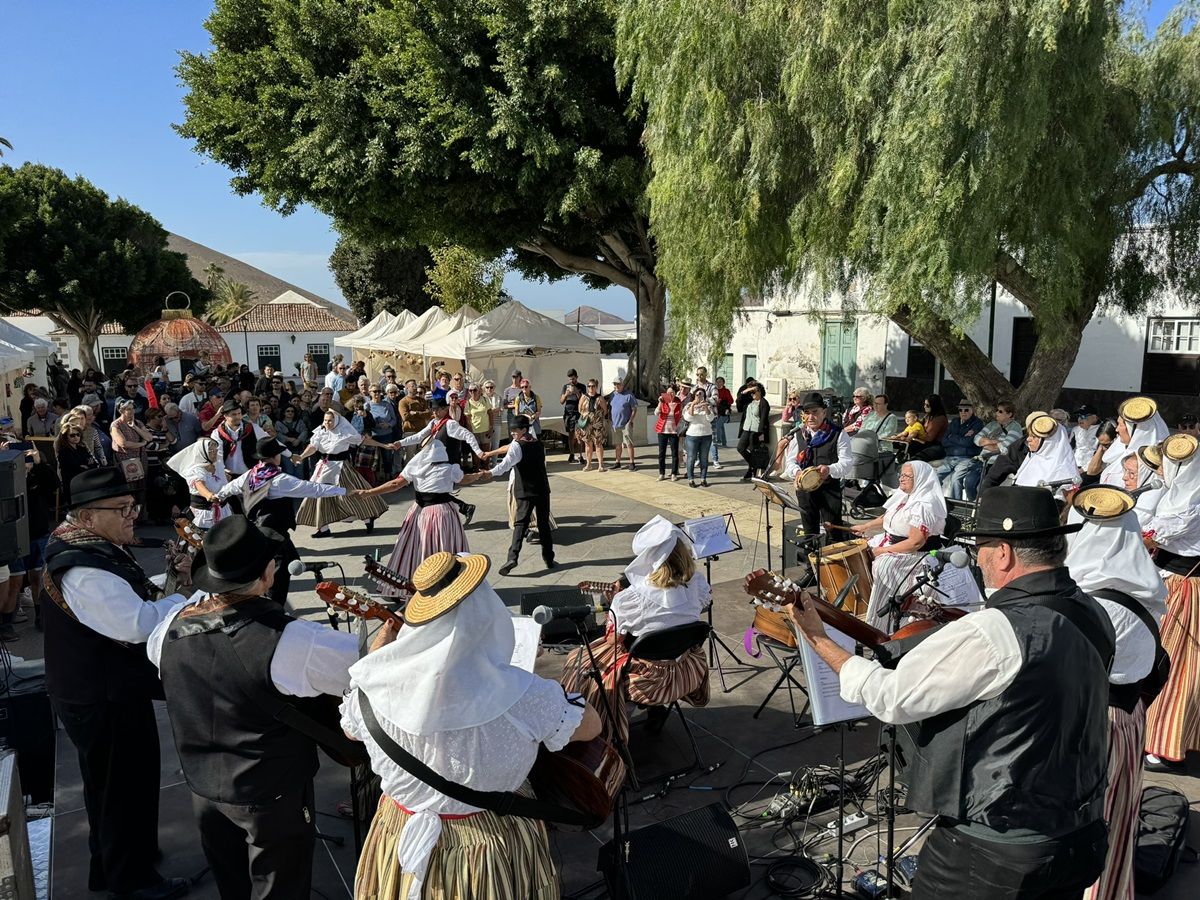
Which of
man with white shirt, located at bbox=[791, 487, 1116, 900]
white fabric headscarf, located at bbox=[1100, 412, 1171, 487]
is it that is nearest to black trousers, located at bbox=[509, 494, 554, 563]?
white fabric headscarf, located at bbox=[1100, 412, 1171, 487]

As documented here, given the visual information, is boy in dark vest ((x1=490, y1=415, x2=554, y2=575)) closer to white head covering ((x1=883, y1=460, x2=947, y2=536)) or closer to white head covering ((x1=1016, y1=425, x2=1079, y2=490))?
white head covering ((x1=883, y1=460, x2=947, y2=536))

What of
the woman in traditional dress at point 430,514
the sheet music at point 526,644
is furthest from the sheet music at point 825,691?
the woman in traditional dress at point 430,514

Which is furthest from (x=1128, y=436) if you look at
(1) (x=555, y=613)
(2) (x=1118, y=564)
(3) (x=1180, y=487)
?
(1) (x=555, y=613)

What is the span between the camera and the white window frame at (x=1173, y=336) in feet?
62.3

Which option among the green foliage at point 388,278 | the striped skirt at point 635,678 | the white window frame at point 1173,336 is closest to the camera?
the striped skirt at point 635,678

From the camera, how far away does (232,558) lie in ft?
10.2

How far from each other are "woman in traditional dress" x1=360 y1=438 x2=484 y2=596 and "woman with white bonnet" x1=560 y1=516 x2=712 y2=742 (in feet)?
9.57

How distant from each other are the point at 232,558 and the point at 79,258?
41430 mm

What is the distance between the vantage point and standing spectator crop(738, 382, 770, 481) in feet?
50.9

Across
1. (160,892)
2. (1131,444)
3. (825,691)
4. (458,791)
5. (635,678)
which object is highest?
(1131,444)

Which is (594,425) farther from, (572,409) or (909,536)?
(909,536)

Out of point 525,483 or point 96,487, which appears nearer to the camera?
point 96,487

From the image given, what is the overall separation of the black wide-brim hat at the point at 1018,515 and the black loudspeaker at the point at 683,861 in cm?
206

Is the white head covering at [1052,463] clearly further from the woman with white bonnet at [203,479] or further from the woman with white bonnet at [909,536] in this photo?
the woman with white bonnet at [203,479]
